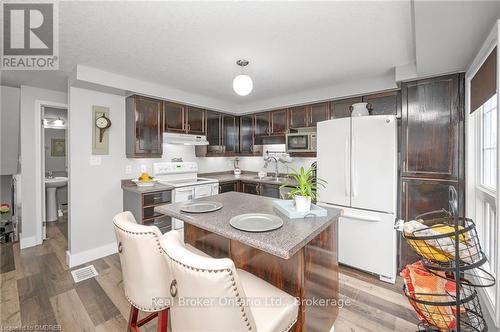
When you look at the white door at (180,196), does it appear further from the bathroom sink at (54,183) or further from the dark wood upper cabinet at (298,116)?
the bathroom sink at (54,183)

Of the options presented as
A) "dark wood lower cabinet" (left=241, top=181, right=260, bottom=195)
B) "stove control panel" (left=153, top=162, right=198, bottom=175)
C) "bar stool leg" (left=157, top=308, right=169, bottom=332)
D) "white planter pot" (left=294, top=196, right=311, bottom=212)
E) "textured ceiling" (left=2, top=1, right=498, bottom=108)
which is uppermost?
"textured ceiling" (left=2, top=1, right=498, bottom=108)

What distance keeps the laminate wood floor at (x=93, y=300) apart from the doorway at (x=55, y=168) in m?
1.82

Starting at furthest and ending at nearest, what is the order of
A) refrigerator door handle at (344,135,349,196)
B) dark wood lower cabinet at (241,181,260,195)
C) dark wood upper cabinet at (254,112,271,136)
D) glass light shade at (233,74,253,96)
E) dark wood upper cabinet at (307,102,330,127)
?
dark wood upper cabinet at (254,112,271,136)
dark wood lower cabinet at (241,181,260,195)
dark wood upper cabinet at (307,102,330,127)
refrigerator door handle at (344,135,349,196)
glass light shade at (233,74,253,96)

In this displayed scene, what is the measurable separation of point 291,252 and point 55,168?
6315 mm

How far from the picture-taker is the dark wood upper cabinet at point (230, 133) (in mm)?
4547

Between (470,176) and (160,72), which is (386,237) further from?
(160,72)

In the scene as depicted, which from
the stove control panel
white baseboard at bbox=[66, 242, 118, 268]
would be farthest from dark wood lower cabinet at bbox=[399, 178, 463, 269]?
white baseboard at bbox=[66, 242, 118, 268]

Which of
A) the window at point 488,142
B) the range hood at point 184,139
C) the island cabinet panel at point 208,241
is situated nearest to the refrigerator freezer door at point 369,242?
the window at point 488,142

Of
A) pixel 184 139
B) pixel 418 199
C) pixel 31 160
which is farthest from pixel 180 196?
pixel 418 199

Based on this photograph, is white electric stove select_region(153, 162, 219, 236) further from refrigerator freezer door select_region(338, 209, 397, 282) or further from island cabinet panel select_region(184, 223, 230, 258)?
refrigerator freezer door select_region(338, 209, 397, 282)

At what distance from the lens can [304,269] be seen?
130 centimetres

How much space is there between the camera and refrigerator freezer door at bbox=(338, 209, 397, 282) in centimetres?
247

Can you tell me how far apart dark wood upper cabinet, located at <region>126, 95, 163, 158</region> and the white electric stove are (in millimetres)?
365

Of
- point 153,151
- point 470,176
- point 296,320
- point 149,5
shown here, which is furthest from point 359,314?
point 153,151
